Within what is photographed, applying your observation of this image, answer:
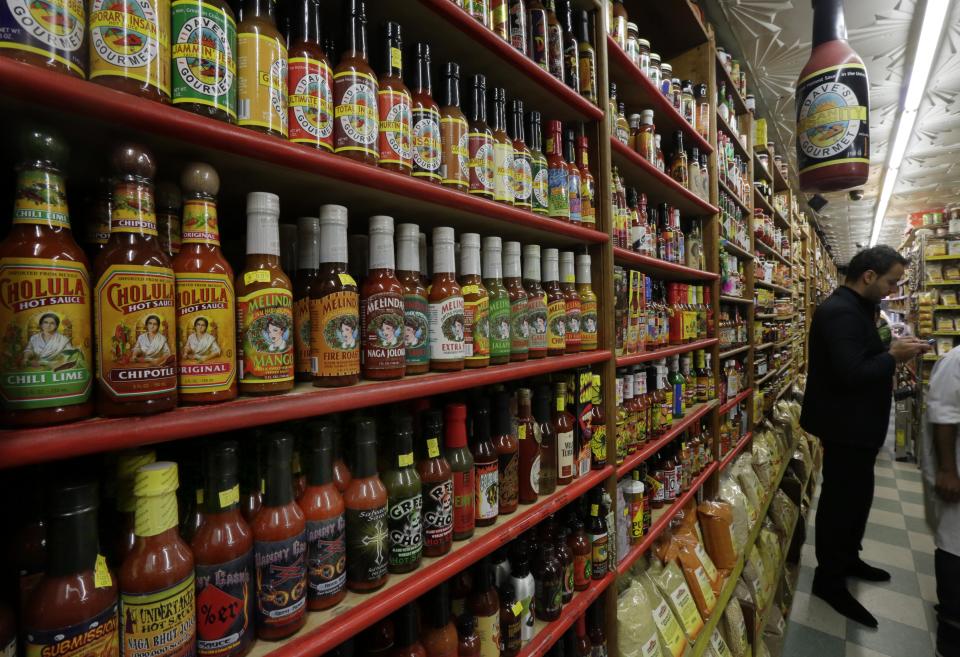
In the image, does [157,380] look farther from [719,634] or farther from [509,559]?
[719,634]

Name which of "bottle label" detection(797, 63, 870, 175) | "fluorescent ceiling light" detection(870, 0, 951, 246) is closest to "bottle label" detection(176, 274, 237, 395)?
"bottle label" detection(797, 63, 870, 175)

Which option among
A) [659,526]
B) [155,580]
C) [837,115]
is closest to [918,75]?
[837,115]

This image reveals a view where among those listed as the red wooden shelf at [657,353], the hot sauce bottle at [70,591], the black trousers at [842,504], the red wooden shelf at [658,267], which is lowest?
the black trousers at [842,504]

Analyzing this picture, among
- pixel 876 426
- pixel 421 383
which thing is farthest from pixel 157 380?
pixel 876 426

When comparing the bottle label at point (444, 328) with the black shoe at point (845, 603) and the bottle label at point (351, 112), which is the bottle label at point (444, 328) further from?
the black shoe at point (845, 603)

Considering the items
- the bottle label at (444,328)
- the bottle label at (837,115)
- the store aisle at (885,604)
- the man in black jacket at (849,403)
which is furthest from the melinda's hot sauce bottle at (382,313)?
the store aisle at (885,604)

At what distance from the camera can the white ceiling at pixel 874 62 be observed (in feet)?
8.87

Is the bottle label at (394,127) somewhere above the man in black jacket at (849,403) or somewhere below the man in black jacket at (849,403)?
above

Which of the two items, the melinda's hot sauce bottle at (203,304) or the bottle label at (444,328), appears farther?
the bottle label at (444,328)

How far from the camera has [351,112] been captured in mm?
772

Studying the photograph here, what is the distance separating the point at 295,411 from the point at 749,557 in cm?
262

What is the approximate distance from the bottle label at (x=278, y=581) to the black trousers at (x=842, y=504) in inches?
118

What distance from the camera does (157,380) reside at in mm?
545

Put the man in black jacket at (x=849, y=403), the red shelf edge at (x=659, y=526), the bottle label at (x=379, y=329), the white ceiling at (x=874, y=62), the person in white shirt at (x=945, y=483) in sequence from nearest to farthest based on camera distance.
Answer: the bottle label at (x=379, y=329) → the red shelf edge at (x=659, y=526) → the person in white shirt at (x=945, y=483) → the man in black jacket at (x=849, y=403) → the white ceiling at (x=874, y=62)
